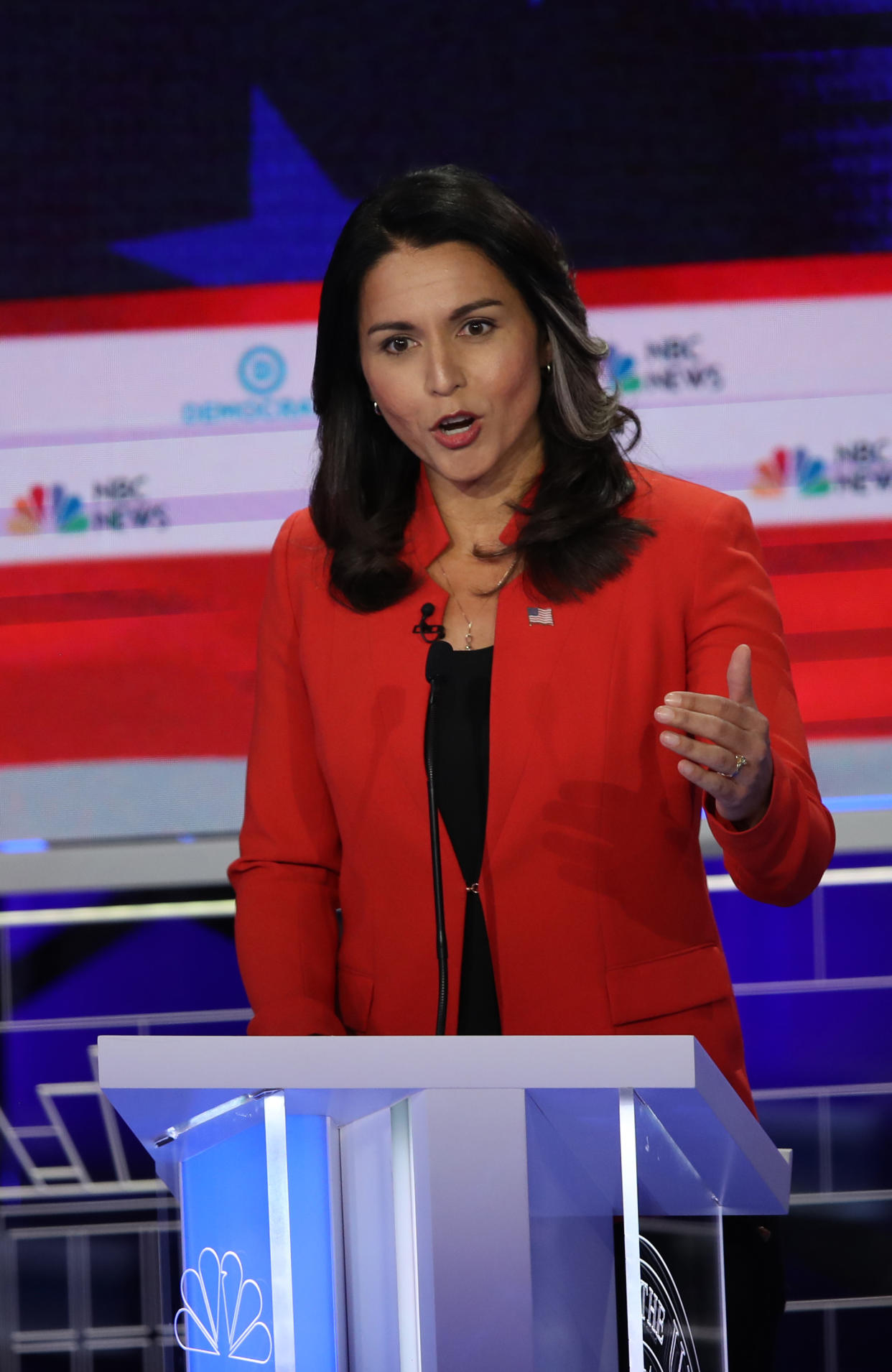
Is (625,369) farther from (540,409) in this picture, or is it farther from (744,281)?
(540,409)

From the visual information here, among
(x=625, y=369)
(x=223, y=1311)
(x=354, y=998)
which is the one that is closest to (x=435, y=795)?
(x=354, y=998)

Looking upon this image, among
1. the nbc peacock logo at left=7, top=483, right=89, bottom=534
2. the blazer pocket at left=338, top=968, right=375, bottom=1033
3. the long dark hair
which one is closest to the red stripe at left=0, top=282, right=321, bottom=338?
the nbc peacock logo at left=7, top=483, right=89, bottom=534

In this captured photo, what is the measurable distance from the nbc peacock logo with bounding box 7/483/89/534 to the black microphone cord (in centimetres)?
158

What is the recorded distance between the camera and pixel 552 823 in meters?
1.57

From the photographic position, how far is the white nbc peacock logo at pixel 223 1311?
1.00m

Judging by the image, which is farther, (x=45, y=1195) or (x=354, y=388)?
(x=45, y=1195)

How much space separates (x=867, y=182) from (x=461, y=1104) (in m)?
2.47

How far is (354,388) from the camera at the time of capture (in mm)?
1853

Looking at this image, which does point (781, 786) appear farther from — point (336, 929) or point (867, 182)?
point (867, 182)

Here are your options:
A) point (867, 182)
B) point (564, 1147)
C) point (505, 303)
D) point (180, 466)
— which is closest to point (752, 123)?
point (867, 182)

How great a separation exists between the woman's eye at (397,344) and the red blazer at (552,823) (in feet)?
0.90

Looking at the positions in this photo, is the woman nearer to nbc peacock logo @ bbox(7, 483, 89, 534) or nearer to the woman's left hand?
the woman's left hand

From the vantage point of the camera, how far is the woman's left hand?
1.25 metres

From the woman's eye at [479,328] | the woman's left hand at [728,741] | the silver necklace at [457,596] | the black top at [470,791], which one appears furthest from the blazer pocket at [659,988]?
the woman's eye at [479,328]
